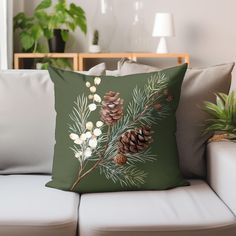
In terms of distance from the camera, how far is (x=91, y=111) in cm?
175

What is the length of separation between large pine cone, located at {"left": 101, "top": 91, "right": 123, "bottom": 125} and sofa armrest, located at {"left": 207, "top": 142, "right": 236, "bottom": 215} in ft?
1.26

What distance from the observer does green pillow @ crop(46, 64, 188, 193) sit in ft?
5.58

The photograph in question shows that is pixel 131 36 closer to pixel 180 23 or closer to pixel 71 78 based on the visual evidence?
pixel 180 23

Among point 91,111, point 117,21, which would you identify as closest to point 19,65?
point 117,21

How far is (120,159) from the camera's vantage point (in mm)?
1702

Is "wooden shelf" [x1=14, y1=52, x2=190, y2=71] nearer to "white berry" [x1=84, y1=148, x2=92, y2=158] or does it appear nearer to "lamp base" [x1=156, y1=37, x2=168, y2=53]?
"lamp base" [x1=156, y1=37, x2=168, y2=53]

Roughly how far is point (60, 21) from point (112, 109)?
2055 mm

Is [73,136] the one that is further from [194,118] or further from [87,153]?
[194,118]

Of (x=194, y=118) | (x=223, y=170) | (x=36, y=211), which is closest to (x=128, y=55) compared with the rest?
(x=194, y=118)

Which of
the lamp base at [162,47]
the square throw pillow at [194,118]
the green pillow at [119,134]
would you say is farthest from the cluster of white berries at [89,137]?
the lamp base at [162,47]

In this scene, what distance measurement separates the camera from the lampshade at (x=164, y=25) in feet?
12.0

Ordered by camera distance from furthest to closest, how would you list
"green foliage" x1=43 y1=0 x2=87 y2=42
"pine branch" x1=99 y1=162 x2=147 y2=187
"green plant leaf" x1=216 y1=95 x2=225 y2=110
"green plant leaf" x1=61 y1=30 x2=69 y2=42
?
"green plant leaf" x1=61 y1=30 x2=69 y2=42 → "green foliage" x1=43 y1=0 x2=87 y2=42 → "green plant leaf" x1=216 y1=95 x2=225 y2=110 → "pine branch" x1=99 y1=162 x2=147 y2=187

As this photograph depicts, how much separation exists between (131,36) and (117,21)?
0.18m

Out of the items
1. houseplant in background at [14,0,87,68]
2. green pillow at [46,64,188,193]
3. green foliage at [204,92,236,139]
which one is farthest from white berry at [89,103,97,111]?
houseplant in background at [14,0,87,68]
